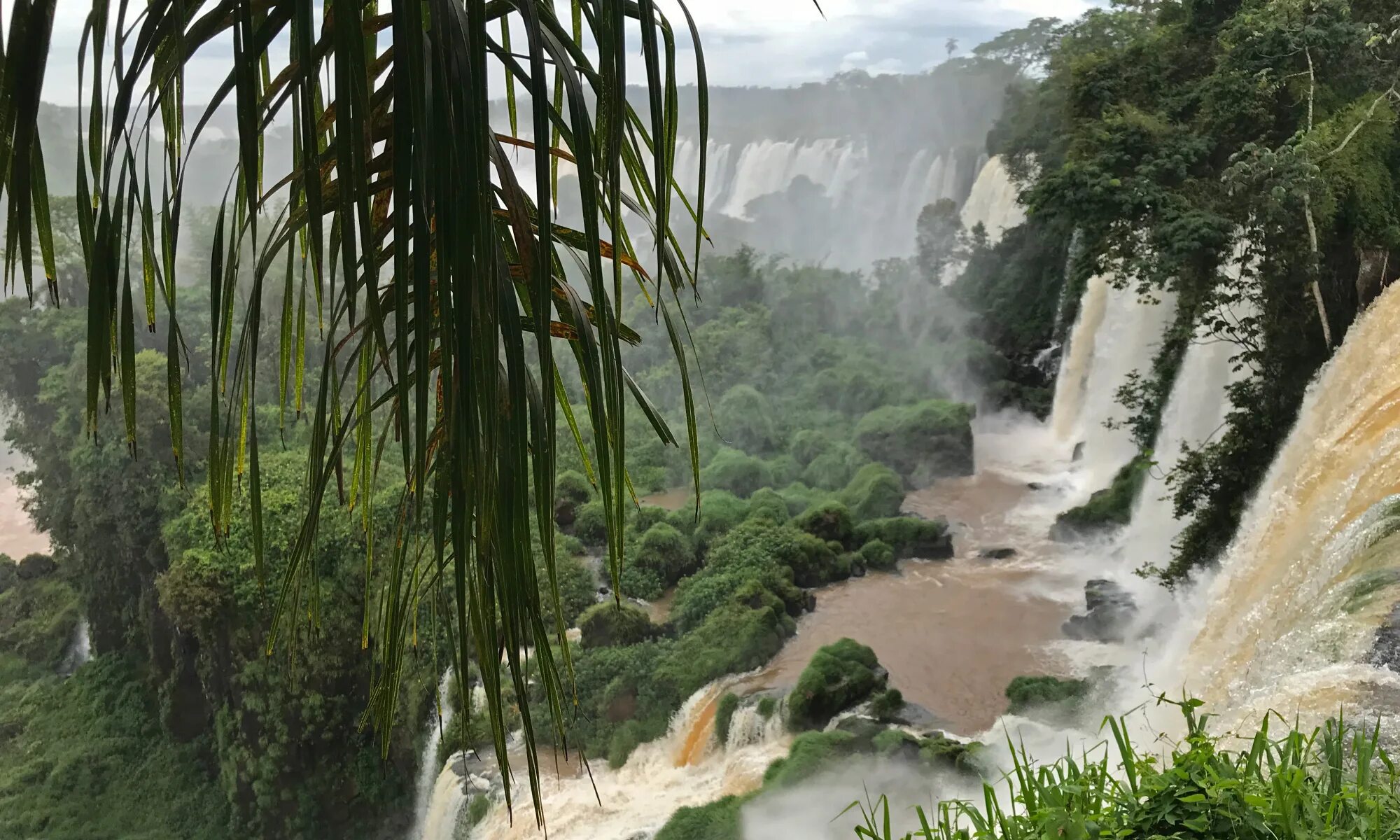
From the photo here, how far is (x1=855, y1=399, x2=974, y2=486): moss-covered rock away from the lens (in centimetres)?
629

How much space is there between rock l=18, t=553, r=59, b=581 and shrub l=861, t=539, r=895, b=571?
4658 mm

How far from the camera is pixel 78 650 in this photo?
235 inches

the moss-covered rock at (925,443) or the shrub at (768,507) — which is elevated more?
the moss-covered rock at (925,443)

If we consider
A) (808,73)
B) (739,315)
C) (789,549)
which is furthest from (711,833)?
(808,73)

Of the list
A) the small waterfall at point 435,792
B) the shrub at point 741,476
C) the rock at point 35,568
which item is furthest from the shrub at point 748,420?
the rock at point 35,568

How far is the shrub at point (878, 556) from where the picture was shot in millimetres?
5477

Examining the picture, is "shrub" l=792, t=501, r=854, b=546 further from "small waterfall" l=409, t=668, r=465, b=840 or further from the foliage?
the foliage

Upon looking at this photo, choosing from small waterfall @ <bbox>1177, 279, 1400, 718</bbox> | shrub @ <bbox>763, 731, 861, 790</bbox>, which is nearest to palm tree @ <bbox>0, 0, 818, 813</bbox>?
small waterfall @ <bbox>1177, 279, 1400, 718</bbox>

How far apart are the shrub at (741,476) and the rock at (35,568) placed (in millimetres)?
3861

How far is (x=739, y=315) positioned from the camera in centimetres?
728

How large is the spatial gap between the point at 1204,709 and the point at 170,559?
197 inches

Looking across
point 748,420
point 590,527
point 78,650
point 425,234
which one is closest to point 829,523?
point 748,420

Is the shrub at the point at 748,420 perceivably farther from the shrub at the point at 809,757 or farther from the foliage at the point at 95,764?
the foliage at the point at 95,764

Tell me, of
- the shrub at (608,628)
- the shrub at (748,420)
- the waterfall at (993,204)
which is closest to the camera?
the shrub at (608,628)
